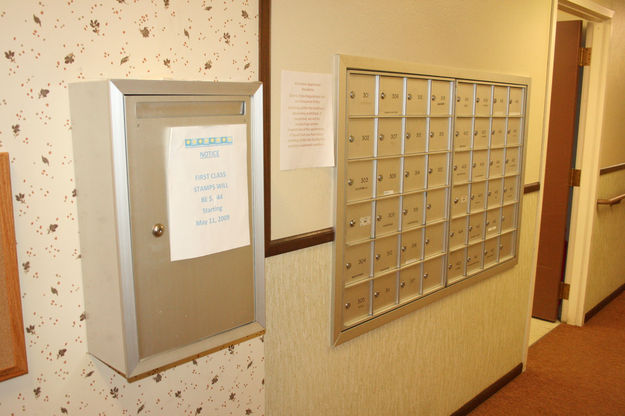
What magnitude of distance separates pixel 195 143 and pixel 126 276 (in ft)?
0.94

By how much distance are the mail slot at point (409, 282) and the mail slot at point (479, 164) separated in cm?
50

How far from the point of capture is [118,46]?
1037 millimetres

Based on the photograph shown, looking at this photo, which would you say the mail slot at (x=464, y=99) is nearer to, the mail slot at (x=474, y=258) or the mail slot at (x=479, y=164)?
the mail slot at (x=479, y=164)

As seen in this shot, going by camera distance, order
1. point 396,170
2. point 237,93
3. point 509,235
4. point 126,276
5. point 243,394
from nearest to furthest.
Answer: point 126,276, point 237,93, point 243,394, point 396,170, point 509,235

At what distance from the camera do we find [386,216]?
1.81 meters

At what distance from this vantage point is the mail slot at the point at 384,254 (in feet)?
5.93

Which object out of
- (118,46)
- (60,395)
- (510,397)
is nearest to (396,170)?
(118,46)

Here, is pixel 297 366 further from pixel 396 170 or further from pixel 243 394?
pixel 396 170

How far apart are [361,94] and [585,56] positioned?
2.27 meters

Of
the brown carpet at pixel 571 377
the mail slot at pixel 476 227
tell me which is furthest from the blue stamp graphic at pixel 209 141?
the brown carpet at pixel 571 377

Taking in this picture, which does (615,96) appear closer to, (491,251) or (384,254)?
(491,251)

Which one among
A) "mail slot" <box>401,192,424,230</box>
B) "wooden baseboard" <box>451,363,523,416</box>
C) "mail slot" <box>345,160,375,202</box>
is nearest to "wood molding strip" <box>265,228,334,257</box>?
"mail slot" <box>345,160,375,202</box>

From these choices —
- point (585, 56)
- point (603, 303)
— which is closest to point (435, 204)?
point (585, 56)

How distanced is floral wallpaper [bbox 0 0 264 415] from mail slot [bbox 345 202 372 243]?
68 cm
